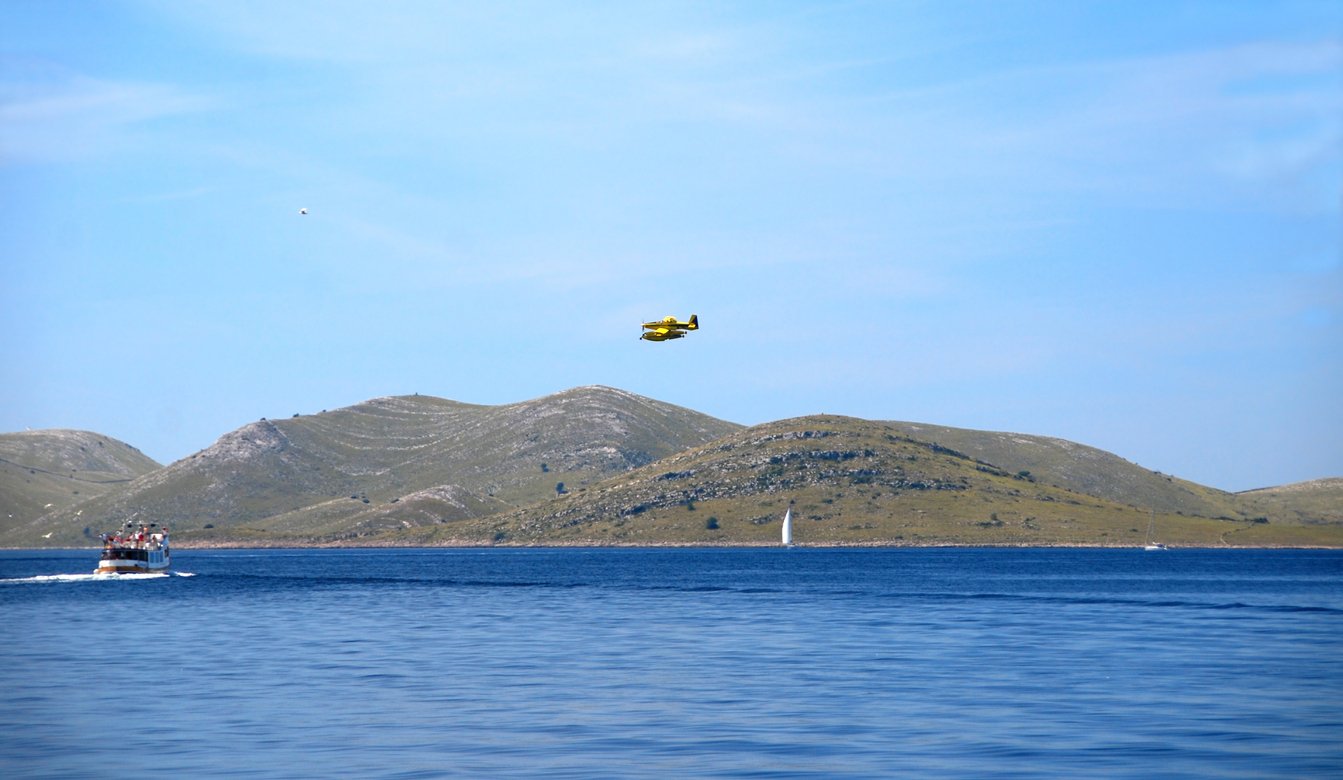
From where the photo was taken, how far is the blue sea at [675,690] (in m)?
39.4

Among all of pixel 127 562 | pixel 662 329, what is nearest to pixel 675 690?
pixel 662 329

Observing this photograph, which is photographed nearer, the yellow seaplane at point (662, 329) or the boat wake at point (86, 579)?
the yellow seaplane at point (662, 329)

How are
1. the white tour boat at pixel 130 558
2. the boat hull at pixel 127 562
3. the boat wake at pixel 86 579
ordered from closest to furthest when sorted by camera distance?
the boat wake at pixel 86 579 → the boat hull at pixel 127 562 → the white tour boat at pixel 130 558

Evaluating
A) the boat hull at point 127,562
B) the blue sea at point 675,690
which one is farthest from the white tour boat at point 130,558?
the blue sea at point 675,690

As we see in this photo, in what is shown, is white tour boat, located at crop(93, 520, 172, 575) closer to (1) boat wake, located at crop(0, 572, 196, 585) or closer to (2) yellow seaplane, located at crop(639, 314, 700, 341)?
(1) boat wake, located at crop(0, 572, 196, 585)

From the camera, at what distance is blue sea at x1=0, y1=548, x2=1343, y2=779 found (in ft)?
129

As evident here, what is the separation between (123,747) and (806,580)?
411ft

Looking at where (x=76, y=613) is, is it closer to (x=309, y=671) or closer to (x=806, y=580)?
(x=309, y=671)

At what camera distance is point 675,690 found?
54.2 m

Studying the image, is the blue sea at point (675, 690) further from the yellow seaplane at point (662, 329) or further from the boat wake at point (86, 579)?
the boat wake at point (86, 579)

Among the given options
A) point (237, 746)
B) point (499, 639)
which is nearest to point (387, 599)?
point (499, 639)

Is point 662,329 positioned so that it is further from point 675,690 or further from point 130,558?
point 130,558

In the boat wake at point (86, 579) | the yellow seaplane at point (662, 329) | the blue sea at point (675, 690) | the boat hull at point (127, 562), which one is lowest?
the blue sea at point (675, 690)

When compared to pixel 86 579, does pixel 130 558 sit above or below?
above
